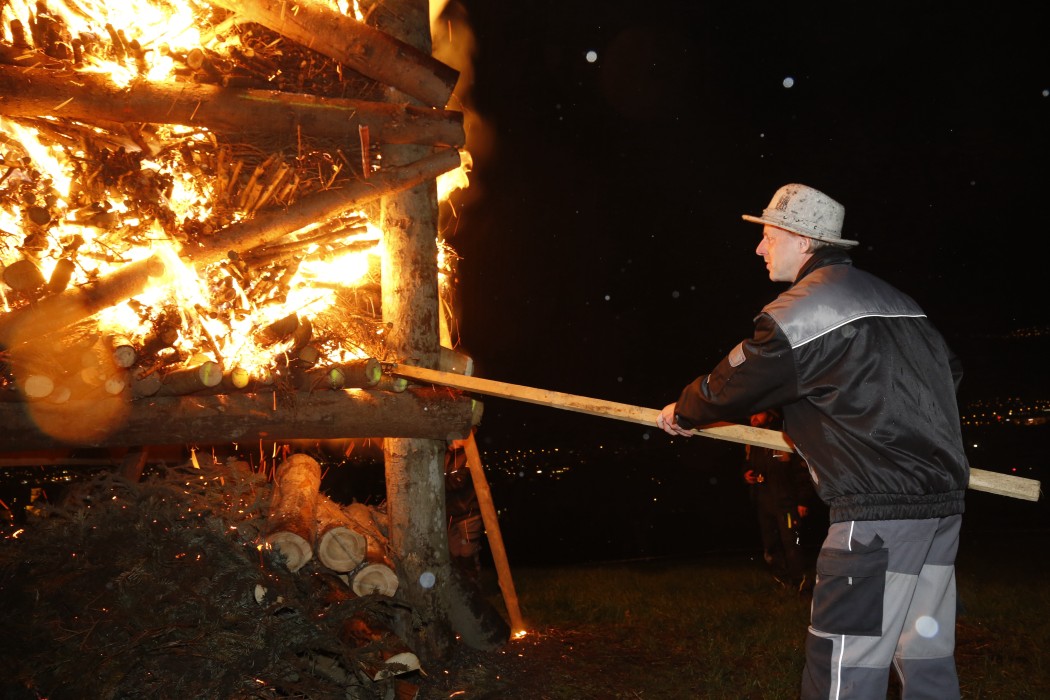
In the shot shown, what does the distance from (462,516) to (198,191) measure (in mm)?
3829

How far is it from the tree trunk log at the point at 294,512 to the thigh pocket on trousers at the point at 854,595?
121 inches

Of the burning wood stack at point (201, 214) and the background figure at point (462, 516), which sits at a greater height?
the burning wood stack at point (201, 214)

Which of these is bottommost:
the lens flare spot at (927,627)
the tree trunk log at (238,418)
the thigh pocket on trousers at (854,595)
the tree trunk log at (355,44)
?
the lens flare spot at (927,627)

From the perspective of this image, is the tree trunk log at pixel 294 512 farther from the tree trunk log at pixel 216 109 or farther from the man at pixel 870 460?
the man at pixel 870 460

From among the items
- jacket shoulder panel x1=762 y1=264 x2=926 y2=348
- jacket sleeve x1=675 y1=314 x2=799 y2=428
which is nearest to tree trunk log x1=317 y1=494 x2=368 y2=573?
jacket sleeve x1=675 y1=314 x2=799 y2=428

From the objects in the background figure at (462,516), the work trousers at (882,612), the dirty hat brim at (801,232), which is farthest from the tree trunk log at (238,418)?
the work trousers at (882,612)

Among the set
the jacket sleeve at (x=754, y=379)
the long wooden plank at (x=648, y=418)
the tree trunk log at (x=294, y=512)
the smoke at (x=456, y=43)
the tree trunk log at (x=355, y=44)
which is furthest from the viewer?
the smoke at (x=456, y=43)

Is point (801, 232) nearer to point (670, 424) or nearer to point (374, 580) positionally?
point (670, 424)

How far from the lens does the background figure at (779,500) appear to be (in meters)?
9.05

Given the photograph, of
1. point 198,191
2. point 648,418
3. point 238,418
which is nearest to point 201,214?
point 198,191

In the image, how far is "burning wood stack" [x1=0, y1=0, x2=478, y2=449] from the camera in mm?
4984

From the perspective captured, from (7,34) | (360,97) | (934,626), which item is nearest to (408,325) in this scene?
(360,97)

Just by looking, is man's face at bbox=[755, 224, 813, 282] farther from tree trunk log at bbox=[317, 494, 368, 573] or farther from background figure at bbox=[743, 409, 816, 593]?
background figure at bbox=[743, 409, 816, 593]

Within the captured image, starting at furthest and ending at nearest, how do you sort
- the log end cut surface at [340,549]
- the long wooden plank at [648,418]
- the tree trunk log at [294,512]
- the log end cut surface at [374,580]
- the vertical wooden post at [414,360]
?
the vertical wooden post at [414,360] < the log end cut surface at [374,580] < the log end cut surface at [340,549] < the tree trunk log at [294,512] < the long wooden plank at [648,418]
